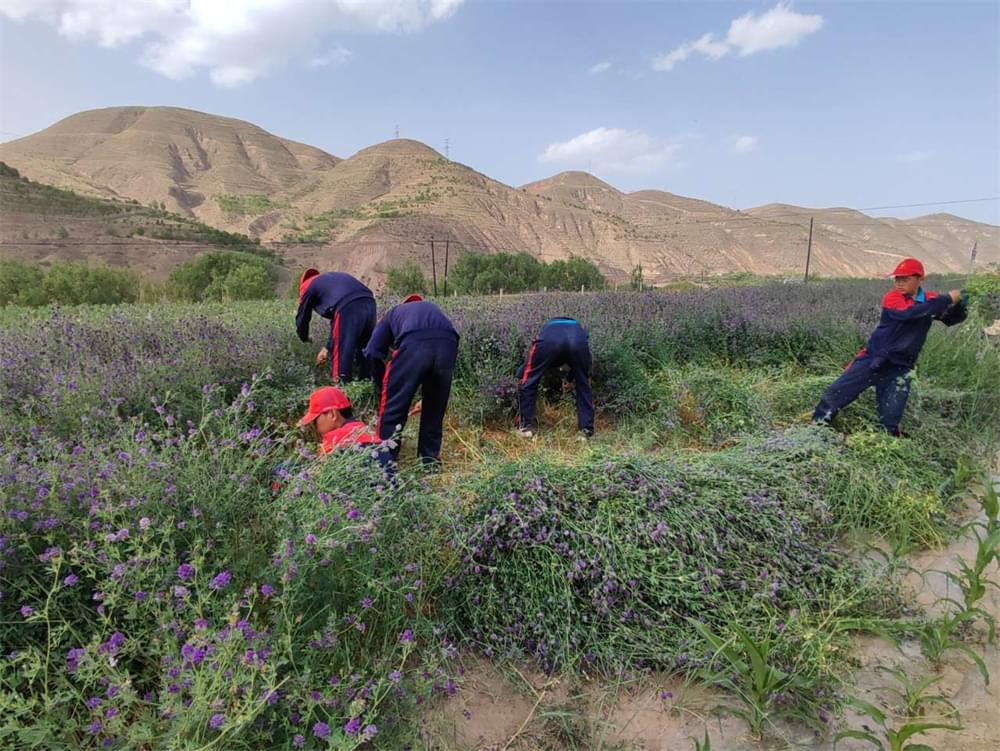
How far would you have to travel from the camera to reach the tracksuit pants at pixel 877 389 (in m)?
4.00

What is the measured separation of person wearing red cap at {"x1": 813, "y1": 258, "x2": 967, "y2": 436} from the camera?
12.9 ft

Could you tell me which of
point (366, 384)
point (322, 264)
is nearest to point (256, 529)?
point (366, 384)

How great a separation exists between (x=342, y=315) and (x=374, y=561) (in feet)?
8.37

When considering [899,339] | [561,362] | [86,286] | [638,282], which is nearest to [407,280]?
[638,282]

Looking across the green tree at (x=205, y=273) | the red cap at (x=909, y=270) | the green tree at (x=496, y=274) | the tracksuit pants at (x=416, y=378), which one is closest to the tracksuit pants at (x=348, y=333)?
the tracksuit pants at (x=416, y=378)

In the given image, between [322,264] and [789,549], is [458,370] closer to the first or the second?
[789,549]

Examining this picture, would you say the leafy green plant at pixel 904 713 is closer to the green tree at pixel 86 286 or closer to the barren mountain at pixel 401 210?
the green tree at pixel 86 286

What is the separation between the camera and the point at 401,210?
59688mm

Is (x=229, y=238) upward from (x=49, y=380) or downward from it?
upward

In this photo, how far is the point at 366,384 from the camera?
3.75m

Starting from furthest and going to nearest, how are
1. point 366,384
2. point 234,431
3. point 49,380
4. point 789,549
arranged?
1. point 366,384
2. point 49,380
3. point 789,549
4. point 234,431

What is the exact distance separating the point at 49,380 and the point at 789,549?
3.90 meters

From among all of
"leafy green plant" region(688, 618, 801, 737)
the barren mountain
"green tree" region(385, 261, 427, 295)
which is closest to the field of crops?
"leafy green plant" region(688, 618, 801, 737)

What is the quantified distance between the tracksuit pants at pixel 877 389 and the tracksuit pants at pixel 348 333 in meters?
3.52
